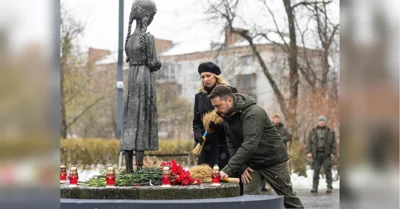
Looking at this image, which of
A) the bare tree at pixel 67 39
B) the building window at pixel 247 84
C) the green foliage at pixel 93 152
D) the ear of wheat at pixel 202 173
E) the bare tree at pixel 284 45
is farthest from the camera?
the bare tree at pixel 67 39

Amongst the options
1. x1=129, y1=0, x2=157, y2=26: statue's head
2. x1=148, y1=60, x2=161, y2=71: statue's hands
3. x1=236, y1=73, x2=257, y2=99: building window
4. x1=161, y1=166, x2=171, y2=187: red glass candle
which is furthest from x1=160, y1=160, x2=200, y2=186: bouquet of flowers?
x1=236, y1=73, x2=257, y2=99: building window

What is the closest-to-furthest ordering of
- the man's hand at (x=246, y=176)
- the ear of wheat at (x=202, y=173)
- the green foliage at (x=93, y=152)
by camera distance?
1. the man's hand at (x=246, y=176)
2. the ear of wheat at (x=202, y=173)
3. the green foliage at (x=93, y=152)

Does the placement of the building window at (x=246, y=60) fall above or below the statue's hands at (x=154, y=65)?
above

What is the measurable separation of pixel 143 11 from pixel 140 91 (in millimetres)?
908

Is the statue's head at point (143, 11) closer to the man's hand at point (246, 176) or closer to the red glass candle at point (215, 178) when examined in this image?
the red glass candle at point (215, 178)

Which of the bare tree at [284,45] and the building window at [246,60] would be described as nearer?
the bare tree at [284,45]

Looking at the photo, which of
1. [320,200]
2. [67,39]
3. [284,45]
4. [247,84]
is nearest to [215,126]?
[320,200]

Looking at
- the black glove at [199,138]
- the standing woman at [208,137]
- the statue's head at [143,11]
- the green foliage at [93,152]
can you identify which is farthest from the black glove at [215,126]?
the green foliage at [93,152]

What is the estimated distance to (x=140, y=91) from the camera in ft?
28.1

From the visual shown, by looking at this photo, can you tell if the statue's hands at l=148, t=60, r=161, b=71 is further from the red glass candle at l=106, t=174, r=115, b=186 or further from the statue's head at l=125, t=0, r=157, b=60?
the red glass candle at l=106, t=174, r=115, b=186

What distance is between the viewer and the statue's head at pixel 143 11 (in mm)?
8641

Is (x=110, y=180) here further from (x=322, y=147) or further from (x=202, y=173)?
(x=322, y=147)

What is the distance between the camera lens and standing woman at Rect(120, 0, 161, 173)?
Answer: 856cm

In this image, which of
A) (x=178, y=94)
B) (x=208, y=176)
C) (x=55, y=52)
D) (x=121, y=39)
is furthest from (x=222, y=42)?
(x=55, y=52)
